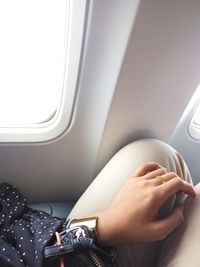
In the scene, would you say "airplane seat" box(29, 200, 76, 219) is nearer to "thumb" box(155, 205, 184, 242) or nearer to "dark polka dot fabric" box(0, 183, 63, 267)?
"dark polka dot fabric" box(0, 183, 63, 267)

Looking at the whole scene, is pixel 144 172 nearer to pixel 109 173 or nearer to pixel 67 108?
pixel 109 173

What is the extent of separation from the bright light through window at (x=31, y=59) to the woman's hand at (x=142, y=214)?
424mm

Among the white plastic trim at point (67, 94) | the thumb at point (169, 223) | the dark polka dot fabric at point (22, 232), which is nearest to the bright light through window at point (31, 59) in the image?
the white plastic trim at point (67, 94)

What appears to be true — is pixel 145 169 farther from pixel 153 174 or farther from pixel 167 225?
pixel 167 225

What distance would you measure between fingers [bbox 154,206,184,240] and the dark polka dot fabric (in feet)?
0.84

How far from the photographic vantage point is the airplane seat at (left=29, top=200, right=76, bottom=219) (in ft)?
3.49

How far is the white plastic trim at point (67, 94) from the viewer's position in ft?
2.20

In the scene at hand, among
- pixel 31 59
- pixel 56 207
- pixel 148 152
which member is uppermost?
pixel 31 59

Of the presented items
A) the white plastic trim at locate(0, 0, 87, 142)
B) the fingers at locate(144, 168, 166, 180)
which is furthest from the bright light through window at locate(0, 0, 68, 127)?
the fingers at locate(144, 168, 166, 180)

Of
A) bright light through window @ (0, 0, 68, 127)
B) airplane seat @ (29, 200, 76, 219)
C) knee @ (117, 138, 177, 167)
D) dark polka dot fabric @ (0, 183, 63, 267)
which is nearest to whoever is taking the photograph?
dark polka dot fabric @ (0, 183, 63, 267)

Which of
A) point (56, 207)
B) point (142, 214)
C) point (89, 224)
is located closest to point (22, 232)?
point (89, 224)

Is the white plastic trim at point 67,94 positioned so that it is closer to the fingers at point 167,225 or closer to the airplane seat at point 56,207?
the airplane seat at point 56,207

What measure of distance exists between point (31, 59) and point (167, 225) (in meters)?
0.64

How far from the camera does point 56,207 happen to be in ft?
3.62
